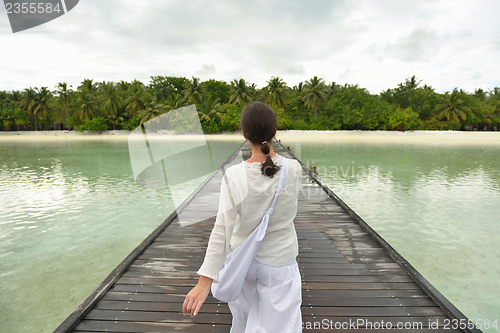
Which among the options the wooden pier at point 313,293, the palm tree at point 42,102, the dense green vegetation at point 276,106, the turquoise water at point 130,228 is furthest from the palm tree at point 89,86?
the wooden pier at point 313,293

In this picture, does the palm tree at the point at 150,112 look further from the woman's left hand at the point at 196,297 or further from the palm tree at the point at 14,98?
the woman's left hand at the point at 196,297

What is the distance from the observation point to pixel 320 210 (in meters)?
5.40

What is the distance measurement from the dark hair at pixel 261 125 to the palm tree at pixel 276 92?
1659 inches

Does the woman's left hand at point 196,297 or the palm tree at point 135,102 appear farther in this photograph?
the palm tree at point 135,102

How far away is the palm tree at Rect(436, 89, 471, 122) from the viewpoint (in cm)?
4159

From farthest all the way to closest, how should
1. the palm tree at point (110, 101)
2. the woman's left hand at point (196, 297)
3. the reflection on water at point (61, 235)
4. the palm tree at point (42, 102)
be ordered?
the palm tree at point (42, 102)
the palm tree at point (110, 101)
the reflection on water at point (61, 235)
the woman's left hand at point (196, 297)

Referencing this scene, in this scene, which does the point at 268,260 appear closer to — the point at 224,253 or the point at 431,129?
the point at 224,253

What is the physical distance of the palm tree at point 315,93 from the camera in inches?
1668

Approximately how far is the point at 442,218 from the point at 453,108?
45.0m

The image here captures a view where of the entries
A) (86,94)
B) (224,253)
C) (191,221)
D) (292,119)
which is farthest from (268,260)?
(86,94)

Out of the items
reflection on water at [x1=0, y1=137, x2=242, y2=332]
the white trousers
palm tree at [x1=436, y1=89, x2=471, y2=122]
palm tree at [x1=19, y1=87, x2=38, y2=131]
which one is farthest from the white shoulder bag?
palm tree at [x1=19, y1=87, x2=38, y2=131]

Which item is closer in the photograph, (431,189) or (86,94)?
(431,189)

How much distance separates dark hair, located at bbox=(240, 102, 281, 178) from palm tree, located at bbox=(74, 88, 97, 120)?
167 feet

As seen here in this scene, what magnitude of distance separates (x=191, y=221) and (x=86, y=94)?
50205 millimetres
